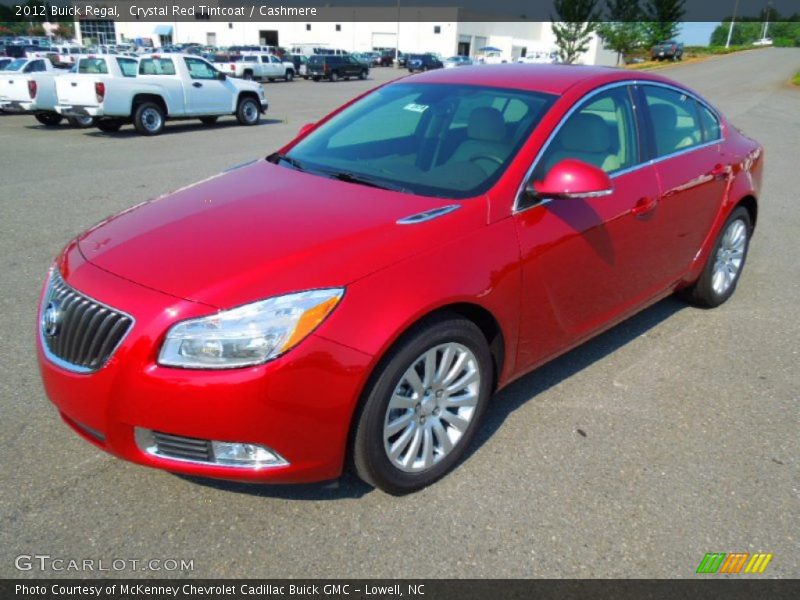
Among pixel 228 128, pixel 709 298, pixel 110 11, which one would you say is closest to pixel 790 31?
pixel 110 11

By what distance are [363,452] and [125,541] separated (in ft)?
3.14

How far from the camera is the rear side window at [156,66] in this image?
14781 millimetres

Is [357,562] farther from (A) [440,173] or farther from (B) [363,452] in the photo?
(A) [440,173]

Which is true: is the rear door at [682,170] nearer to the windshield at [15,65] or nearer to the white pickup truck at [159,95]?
the white pickup truck at [159,95]

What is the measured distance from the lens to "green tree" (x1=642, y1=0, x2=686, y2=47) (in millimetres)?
50719

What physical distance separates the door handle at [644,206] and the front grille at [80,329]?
260cm

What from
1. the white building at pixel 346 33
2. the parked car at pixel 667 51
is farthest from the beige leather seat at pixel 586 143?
the white building at pixel 346 33

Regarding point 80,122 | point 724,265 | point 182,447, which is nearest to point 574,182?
point 182,447

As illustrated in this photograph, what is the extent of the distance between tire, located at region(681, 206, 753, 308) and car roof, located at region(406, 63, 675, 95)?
47.7 inches

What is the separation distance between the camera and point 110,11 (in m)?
77.1

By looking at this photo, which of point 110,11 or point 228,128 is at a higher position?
point 110,11

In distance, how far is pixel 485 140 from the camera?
332cm

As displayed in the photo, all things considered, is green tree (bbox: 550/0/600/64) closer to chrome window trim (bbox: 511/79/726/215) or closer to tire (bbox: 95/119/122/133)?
tire (bbox: 95/119/122/133)

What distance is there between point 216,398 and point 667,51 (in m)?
54.8
